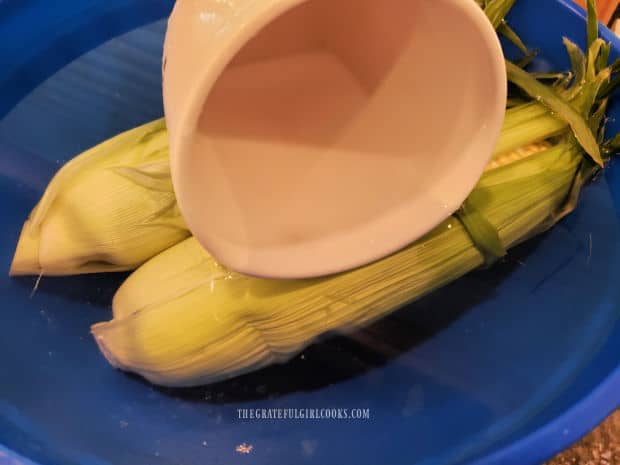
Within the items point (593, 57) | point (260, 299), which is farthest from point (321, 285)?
point (593, 57)

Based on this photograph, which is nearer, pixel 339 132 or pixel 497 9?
pixel 339 132

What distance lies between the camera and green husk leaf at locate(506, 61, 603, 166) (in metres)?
0.45

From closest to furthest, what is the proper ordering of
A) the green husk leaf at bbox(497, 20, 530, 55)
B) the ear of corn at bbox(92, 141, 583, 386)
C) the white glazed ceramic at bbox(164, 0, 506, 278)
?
the white glazed ceramic at bbox(164, 0, 506, 278), the ear of corn at bbox(92, 141, 583, 386), the green husk leaf at bbox(497, 20, 530, 55)

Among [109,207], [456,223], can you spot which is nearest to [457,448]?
→ [456,223]

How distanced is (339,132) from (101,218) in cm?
20

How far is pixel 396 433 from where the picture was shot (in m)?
0.42

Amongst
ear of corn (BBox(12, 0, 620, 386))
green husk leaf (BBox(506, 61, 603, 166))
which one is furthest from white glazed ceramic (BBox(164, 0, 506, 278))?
green husk leaf (BBox(506, 61, 603, 166))

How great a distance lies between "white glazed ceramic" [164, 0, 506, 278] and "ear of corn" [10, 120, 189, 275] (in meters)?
0.12

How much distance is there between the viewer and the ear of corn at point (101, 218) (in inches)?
17.2

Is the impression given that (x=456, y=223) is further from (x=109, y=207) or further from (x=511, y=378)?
(x=109, y=207)

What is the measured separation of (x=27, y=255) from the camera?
1.46 ft

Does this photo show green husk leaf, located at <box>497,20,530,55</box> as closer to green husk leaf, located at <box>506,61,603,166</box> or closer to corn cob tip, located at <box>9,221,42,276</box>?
green husk leaf, located at <box>506,61,603,166</box>

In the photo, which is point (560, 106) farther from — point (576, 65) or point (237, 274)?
point (237, 274)

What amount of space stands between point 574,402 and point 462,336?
0.41ft
